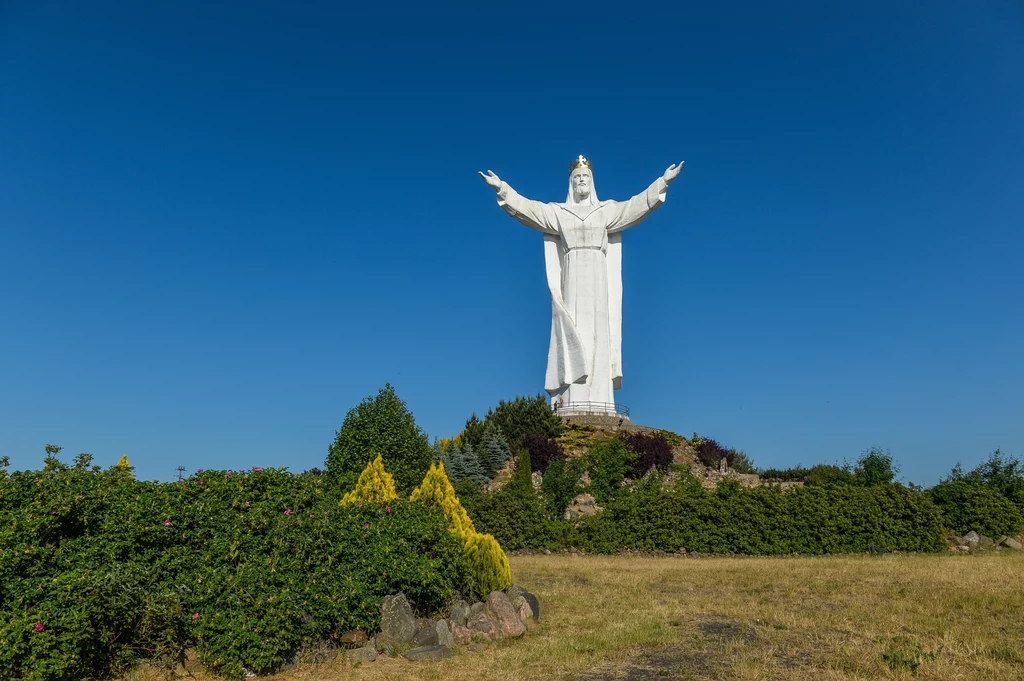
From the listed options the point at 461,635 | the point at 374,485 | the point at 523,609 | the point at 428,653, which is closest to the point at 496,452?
the point at 374,485

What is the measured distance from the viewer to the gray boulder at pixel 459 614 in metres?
6.76

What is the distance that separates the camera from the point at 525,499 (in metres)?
16.1

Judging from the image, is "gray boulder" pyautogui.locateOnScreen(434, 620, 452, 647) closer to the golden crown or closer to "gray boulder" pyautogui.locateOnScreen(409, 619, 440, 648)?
"gray boulder" pyautogui.locateOnScreen(409, 619, 440, 648)

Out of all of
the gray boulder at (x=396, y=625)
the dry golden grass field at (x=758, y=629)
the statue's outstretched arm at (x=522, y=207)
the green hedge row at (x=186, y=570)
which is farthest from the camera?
the statue's outstretched arm at (x=522, y=207)

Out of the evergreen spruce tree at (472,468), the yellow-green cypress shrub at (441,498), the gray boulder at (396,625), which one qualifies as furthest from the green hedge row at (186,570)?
the evergreen spruce tree at (472,468)

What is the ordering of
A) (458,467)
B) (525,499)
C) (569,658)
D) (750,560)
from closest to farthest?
(569,658) → (750,560) → (525,499) → (458,467)

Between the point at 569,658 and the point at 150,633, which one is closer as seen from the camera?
the point at 150,633

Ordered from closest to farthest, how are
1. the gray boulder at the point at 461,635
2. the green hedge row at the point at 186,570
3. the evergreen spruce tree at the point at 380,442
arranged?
the green hedge row at the point at 186,570 → the gray boulder at the point at 461,635 → the evergreen spruce tree at the point at 380,442

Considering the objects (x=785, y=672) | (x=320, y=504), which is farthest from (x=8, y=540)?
(x=785, y=672)

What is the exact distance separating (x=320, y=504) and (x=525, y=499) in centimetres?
954

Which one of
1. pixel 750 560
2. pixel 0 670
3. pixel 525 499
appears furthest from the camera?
pixel 525 499

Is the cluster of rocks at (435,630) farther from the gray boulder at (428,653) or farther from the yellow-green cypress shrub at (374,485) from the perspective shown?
the yellow-green cypress shrub at (374,485)

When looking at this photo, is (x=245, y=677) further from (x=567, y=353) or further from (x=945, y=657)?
(x=567, y=353)

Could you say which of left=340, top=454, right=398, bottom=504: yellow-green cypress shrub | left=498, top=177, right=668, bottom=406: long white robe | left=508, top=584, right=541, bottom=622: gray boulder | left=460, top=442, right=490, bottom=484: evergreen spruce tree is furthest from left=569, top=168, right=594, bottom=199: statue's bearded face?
left=508, top=584, right=541, bottom=622: gray boulder
